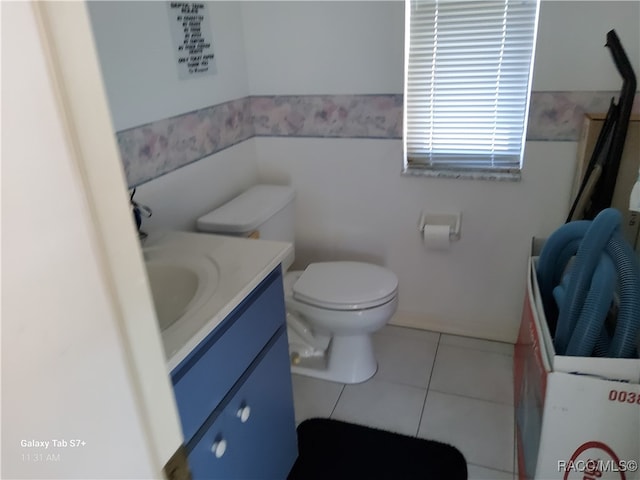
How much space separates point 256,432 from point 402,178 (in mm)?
1308

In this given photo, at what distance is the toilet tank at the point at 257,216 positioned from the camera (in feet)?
5.84

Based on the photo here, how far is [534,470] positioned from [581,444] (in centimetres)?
19

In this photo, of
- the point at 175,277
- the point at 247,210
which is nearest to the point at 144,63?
the point at 247,210

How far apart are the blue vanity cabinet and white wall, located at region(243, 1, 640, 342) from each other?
1022 mm

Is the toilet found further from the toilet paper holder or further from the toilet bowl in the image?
the toilet paper holder

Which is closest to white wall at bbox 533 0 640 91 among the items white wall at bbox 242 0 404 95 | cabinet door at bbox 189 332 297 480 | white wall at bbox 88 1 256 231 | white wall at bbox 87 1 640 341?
white wall at bbox 87 1 640 341

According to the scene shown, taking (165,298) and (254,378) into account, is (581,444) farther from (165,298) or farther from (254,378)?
(165,298)

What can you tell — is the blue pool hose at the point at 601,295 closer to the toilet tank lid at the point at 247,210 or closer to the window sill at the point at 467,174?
the window sill at the point at 467,174

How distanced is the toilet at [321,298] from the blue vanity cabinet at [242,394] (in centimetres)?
47

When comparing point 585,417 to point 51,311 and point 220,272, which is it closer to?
point 220,272

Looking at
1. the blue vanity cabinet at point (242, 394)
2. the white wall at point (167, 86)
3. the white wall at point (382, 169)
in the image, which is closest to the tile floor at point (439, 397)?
the white wall at point (382, 169)

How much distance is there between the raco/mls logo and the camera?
4.11 feet

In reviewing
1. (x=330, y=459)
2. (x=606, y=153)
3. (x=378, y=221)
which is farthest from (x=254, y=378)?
(x=606, y=153)

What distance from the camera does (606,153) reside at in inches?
65.2
